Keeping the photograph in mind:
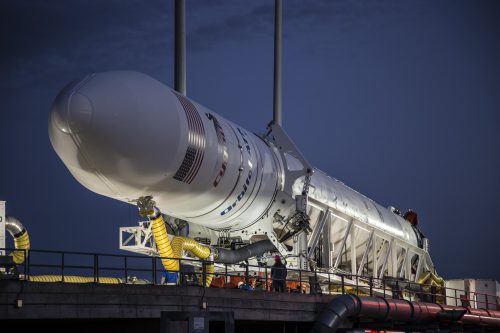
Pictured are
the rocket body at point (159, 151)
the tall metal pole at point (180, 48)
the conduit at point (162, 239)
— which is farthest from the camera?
the tall metal pole at point (180, 48)

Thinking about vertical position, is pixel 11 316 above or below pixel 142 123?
below

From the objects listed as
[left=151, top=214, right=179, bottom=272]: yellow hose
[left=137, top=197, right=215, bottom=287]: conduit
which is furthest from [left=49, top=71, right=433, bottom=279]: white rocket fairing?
[left=151, top=214, right=179, bottom=272]: yellow hose

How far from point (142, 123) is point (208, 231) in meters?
8.15

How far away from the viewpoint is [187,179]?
23.6 metres

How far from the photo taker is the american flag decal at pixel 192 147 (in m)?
23.2

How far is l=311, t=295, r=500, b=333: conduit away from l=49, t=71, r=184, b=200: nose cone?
597 centimetres

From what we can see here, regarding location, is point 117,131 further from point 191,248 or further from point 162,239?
point 191,248

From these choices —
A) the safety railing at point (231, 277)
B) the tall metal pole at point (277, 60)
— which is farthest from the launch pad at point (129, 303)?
the tall metal pole at point (277, 60)

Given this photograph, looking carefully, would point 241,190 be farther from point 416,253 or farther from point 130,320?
point 416,253

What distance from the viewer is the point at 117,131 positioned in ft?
69.8

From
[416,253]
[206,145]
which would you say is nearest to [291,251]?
[206,145]

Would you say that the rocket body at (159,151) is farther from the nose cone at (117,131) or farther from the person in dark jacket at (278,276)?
the person in dark jacket at (278,276)

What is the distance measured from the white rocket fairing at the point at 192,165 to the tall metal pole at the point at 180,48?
5515mm

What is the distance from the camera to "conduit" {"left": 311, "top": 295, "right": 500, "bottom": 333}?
24.2 meters
